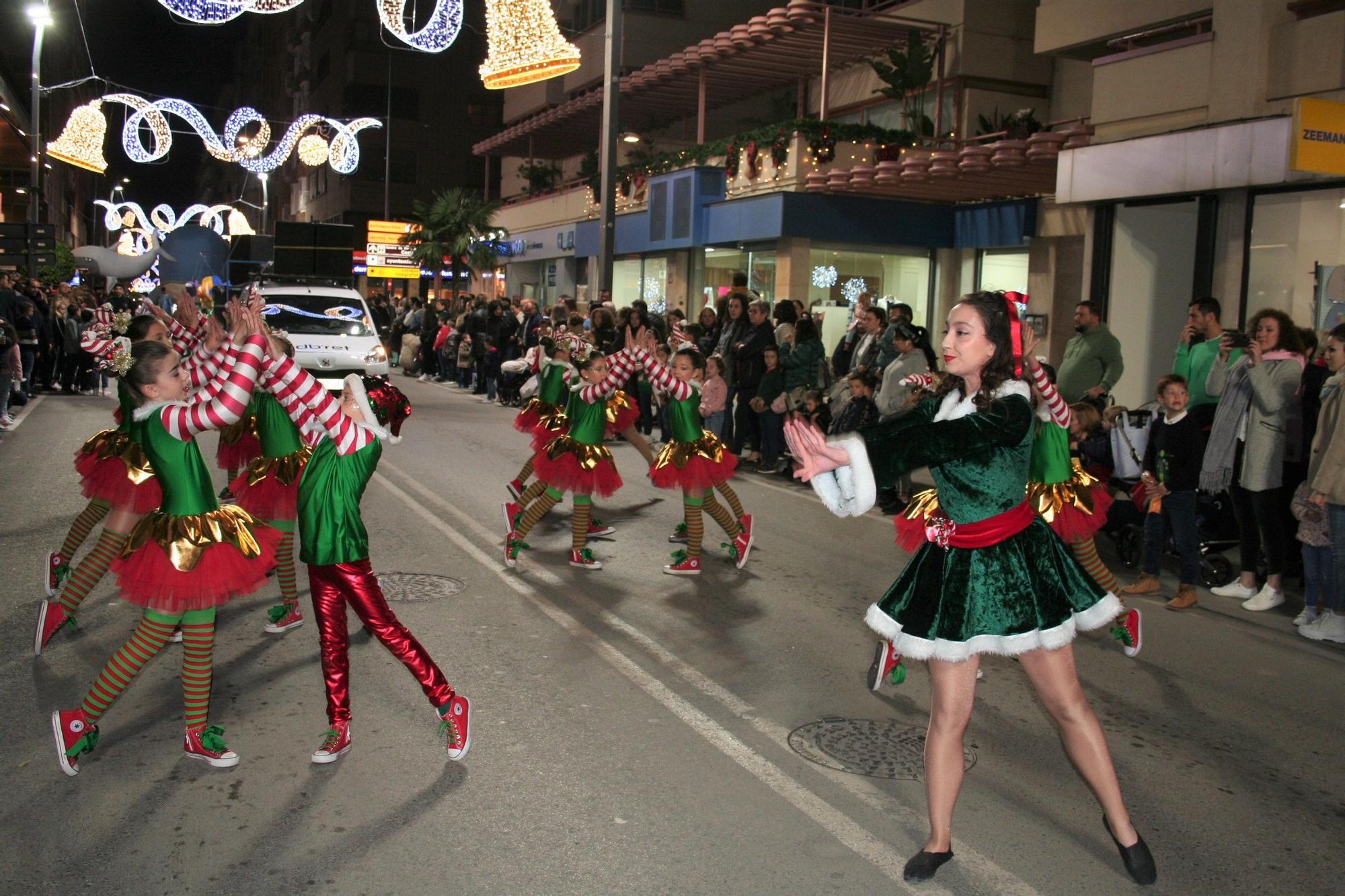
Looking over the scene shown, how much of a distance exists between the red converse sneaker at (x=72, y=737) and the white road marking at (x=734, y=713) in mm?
2585

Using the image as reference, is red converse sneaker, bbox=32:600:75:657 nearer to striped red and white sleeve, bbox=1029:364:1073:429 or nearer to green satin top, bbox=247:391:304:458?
green satin top, bbox=247:391:304:458

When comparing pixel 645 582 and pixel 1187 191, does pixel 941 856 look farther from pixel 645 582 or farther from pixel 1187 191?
pixel 1187 191

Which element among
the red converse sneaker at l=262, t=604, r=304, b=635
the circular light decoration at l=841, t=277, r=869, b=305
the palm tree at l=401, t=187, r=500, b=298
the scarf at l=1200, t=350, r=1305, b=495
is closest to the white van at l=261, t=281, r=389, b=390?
the circular light decoration at l=841, t=277, r=869, b=305

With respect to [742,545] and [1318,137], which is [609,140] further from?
[742,545]

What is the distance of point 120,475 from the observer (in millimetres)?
6824

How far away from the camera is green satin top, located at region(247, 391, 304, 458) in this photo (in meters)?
7.29

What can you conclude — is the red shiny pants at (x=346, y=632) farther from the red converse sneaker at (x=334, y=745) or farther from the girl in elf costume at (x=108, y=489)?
the girl in elf costume at (x=108, y=489)

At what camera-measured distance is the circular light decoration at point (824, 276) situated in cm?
2378

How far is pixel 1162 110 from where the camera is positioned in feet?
50.3

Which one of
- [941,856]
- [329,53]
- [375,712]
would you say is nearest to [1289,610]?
[941,856]

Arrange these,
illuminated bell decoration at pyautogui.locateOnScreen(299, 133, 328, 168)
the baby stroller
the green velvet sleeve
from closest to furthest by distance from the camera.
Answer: the green velvet sleeve → the baby stroller → illuminated bell decoration at pyautogui.locateOnScreen(299, 133, 328, 168)

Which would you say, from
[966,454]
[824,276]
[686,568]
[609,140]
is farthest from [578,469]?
[824,276]

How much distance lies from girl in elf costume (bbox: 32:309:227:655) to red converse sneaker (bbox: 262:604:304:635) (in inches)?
36.7

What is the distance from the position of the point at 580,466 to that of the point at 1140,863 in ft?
17.6
